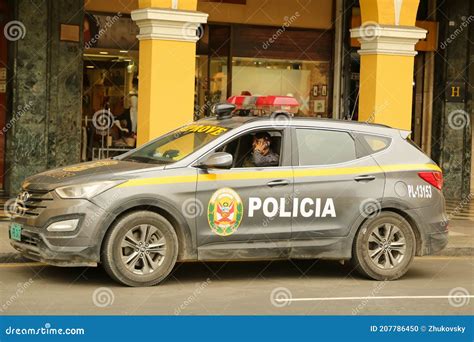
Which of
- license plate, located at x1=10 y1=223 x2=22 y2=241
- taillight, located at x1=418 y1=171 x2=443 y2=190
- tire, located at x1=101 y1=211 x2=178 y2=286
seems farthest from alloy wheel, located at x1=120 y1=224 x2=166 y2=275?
taillight, located at x1=418 y1=171 x2=443 y2=190

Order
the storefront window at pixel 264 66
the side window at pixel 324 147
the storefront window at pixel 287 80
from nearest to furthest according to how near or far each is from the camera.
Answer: the side window at pixel 324 147
the storefront window at pixel 264 66
the storefront window at pixel 287 80

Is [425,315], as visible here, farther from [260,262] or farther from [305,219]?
[260,262]

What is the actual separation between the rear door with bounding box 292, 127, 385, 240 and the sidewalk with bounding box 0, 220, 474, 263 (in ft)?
9.24

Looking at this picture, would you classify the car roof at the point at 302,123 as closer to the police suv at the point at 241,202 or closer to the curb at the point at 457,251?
the police suv at the point at 241,202

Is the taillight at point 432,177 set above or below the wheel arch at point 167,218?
above

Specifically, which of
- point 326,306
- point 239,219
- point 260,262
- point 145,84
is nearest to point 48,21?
point 145,84

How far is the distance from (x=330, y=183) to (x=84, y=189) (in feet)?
8.47

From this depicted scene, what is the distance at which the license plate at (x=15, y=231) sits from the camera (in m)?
10.2

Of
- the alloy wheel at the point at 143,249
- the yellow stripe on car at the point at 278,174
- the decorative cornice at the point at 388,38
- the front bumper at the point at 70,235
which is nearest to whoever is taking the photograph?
the front bumper at the point at 70,235

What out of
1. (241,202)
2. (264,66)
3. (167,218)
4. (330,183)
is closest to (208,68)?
(264,66)

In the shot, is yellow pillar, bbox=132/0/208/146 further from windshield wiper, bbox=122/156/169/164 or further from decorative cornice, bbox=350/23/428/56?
windshield wiper, bbox=122/156/169/164

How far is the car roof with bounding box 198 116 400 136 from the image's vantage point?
10.8 metres

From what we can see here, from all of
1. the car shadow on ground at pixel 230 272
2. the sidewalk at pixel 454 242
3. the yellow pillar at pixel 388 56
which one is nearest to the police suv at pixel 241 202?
the car shadow on ground at pixel 230 272

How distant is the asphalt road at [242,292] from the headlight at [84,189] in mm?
892
